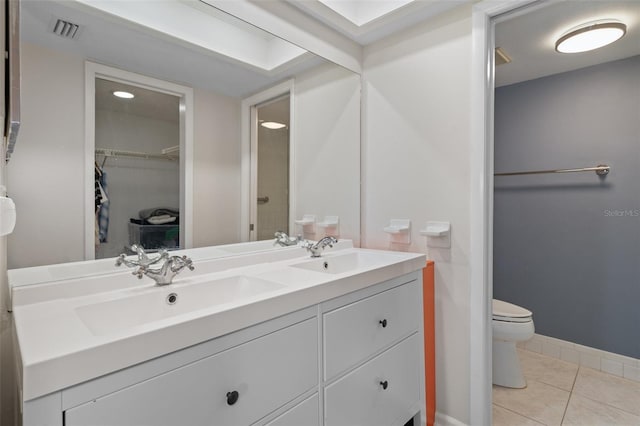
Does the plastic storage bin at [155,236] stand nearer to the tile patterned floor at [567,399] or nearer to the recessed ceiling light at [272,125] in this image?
the recessed ceiling light at [272,125]

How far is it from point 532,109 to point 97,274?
2963mm

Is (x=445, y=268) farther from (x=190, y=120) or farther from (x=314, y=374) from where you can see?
(x=190, y=120)

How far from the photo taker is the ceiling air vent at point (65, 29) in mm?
1011

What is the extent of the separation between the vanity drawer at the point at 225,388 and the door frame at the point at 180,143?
1.97 ft

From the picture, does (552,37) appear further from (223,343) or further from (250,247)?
(223,343)

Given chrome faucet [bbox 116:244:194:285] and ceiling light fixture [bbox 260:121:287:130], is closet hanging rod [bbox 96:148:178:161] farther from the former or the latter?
ceiling light fixture [bbox 260:121:287:130]

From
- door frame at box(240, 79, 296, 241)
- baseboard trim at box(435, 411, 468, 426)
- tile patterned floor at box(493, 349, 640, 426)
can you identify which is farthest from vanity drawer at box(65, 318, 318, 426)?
tile patterned floor at box(493, 349, 640, 426)

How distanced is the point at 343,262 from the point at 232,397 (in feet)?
3.21

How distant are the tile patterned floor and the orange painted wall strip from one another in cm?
39

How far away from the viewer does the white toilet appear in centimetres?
203

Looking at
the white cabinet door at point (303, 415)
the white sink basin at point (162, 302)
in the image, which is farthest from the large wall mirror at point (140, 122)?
the white cabinet door at point (303, 415)

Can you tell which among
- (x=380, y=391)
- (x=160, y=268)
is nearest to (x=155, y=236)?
(x=160, y=268)

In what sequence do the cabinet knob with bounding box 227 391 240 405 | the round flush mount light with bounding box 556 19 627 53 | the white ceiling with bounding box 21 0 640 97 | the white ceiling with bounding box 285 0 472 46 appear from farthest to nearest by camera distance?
1. the round flush mount light with bounding box 556 19 627 53
2. the white ceiling with bounding box 285 0 472 46
3. the white ceiling with bounding box 21 0 640 97
4. the cabinet knob with bounding box 227 391 240 405

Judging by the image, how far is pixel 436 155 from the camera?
1.67 meters
